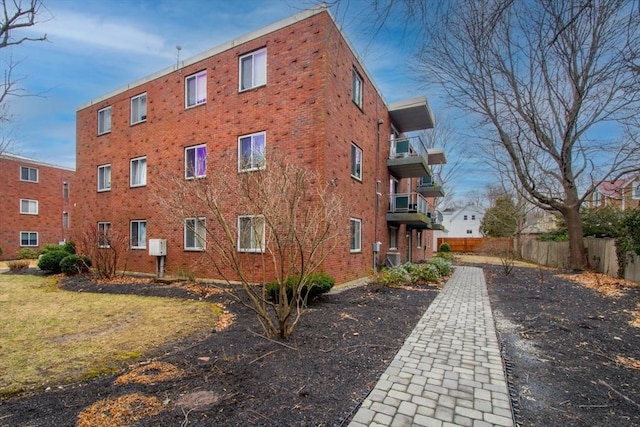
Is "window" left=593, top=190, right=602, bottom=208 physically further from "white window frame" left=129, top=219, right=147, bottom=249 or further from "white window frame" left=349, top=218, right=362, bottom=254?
"white window frame" left=129, top=219, right=147, bottom=249

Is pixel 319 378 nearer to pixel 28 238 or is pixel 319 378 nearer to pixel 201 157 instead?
pixel 201 157

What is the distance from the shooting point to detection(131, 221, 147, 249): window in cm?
1396

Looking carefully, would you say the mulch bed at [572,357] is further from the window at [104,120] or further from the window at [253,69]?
the window at [104,120]

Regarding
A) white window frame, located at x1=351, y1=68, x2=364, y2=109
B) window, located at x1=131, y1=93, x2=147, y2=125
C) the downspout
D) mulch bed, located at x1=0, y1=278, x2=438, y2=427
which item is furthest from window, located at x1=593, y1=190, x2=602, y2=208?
window, located at x1=131, y1=93, x2=147, y2=125

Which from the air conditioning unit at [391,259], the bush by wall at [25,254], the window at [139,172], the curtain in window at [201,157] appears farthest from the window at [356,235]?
the bush by wall at [25,254]

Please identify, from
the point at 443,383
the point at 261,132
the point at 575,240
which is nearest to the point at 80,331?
the point at 443,383

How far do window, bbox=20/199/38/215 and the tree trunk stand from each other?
37404 mm

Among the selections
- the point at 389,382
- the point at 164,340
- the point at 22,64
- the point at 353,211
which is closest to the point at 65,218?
the point at 22,64

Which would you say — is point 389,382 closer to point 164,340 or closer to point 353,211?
point 164,340

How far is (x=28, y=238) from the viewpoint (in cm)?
2666

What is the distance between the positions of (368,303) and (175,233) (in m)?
8.50

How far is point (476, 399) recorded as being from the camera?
324 cm

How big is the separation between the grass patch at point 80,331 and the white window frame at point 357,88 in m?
8.81

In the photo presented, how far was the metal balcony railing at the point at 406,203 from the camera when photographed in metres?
15.7
